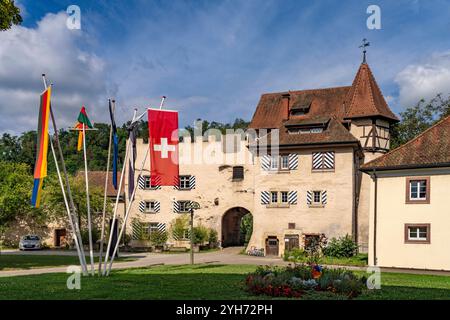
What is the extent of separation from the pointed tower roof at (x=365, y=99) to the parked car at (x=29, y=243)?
25.0 metres

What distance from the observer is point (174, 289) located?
1330 cm

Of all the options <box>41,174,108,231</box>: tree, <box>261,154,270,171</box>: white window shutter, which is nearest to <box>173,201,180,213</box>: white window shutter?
<box>41,174,108,231</box>: tree

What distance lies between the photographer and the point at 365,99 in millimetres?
36250

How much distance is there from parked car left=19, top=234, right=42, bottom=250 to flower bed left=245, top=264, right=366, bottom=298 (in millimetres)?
31159

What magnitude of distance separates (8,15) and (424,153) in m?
19.1

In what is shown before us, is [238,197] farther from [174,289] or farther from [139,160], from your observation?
[174,289]

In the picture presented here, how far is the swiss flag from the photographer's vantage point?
56.5 ft

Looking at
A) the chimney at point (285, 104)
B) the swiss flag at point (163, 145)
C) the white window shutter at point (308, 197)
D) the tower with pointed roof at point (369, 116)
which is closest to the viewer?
the swiss flag at point (163, 145)

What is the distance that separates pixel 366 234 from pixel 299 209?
4.47 metres

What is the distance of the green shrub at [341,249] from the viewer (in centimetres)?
2964

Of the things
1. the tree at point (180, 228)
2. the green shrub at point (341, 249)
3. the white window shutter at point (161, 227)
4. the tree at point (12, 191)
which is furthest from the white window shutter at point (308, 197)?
the tree at point (12, 191)

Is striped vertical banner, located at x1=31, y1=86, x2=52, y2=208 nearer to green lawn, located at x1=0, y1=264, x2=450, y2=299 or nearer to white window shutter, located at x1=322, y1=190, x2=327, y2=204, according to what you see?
green lawn, located at x1=0, y1=264, x2=450, y2=299

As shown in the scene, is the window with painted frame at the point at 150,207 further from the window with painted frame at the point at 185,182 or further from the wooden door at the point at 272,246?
the wooden door at the point at 272,246
